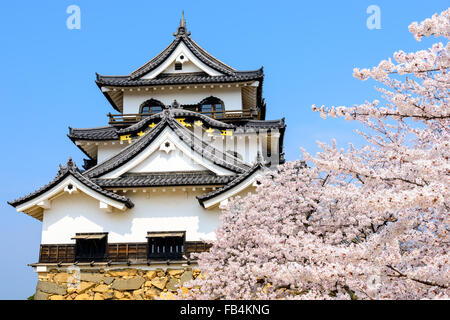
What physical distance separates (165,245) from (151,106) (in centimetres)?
985

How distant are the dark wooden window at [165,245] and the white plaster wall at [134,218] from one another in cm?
25

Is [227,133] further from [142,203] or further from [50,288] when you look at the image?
[50,288]

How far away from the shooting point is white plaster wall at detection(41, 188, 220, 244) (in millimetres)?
15438

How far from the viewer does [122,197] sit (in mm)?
15141

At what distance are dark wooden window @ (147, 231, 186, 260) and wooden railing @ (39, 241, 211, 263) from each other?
21 cm

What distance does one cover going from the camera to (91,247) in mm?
15414

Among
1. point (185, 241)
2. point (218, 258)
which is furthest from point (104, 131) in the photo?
point (218, 258)

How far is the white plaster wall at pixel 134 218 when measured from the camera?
50.6 feet

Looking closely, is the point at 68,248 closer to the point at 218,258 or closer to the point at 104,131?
the point at 218,258

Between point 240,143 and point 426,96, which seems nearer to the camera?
point 426,96

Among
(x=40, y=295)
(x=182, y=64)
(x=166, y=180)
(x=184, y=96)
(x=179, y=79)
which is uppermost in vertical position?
(x=182, y=64)

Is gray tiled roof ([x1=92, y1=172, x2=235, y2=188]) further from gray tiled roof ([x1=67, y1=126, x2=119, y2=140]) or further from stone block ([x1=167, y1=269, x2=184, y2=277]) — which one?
gray tiled roof ([x1=67, y1=126, x2=119, y2=140])

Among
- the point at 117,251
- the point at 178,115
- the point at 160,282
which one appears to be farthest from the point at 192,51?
the point at 160,282
